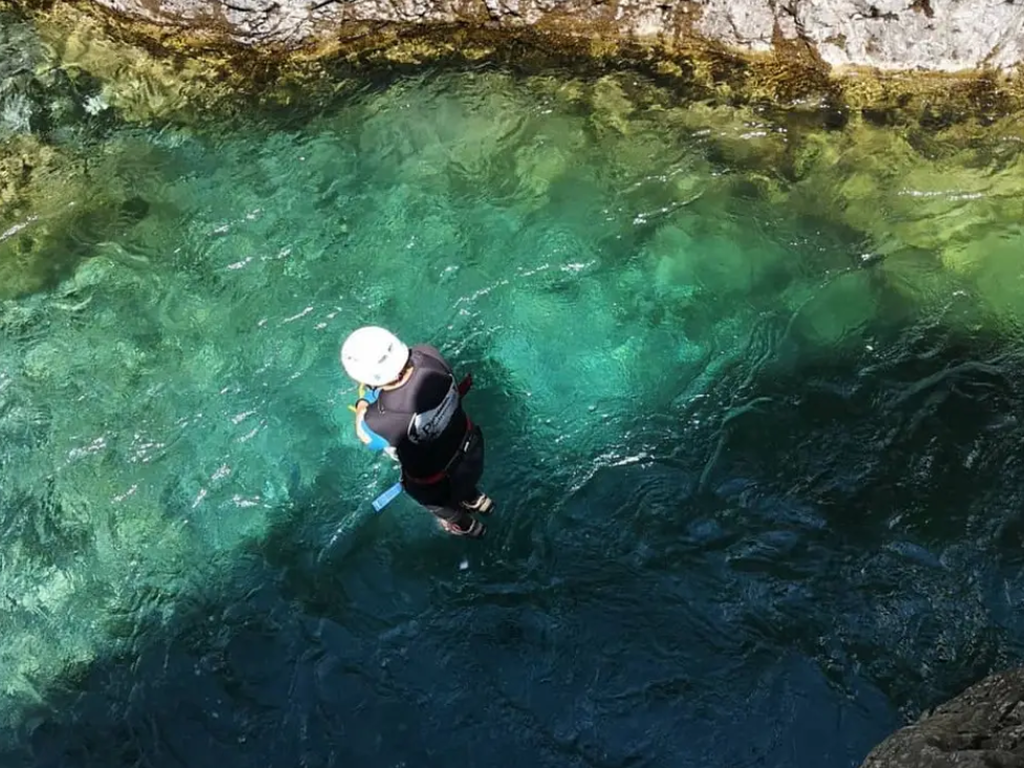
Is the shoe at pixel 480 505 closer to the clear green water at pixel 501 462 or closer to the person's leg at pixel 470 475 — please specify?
the person's leg at pixel 470 475

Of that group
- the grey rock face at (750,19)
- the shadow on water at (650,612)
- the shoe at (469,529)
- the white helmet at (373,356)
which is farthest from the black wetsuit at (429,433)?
the grey rock face at (750,19)

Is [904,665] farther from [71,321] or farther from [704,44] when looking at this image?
[71,321]

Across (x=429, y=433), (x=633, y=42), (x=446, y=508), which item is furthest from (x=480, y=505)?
(x=633, y=42)

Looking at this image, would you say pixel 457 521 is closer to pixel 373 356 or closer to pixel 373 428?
pixel 373 428

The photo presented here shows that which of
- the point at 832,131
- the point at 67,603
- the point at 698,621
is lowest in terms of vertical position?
the point at 67,603

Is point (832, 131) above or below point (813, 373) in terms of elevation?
above

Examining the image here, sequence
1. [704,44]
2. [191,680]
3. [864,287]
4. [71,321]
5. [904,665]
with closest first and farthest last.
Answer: [904,665] → [191,680] → [864,287] → [71,321] → [704,44]

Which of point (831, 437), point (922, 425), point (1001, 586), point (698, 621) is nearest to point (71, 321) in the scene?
point (698, 621)
